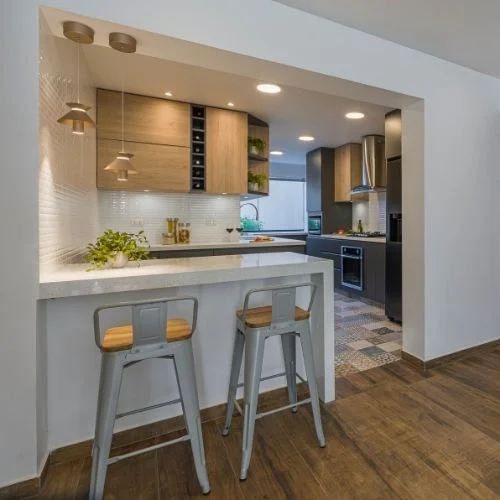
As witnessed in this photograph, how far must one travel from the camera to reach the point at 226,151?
3670 millimetres

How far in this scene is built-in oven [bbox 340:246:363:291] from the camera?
4.49 m

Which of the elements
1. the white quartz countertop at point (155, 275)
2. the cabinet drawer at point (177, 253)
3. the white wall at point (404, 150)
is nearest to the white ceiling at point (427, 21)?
the white wall at point (404, 150)

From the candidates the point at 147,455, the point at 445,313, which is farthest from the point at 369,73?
the point at 147,455

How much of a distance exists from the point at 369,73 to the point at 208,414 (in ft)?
7.99

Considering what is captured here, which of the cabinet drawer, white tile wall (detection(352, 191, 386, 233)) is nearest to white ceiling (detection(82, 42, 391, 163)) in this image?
white tile wall (detection(352, 191, 386, 233))

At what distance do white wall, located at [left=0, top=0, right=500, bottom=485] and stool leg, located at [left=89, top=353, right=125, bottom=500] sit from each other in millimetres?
328

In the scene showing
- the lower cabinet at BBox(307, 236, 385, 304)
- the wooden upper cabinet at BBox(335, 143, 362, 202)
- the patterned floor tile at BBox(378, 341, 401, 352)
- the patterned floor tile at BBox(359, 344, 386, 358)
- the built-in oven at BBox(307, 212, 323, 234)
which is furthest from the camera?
the built-in oven at BBox(307, 212, 323, 234)

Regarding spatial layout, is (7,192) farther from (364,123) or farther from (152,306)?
(364,123)

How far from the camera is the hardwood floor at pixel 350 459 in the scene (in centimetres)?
144

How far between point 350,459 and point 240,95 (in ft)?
10.3

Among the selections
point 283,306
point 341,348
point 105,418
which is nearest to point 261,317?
point 283,306

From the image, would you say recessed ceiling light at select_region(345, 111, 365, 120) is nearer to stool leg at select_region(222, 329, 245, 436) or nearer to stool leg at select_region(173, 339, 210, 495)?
stool leg at select_region(222, 329, 245, 436)

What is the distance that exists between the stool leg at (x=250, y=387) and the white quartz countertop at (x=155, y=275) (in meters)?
0.34

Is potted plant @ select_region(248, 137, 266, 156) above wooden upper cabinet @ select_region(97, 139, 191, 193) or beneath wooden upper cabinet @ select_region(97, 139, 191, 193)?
above
